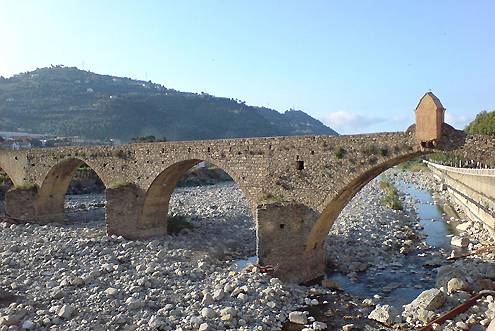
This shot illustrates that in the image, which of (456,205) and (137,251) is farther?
(456,205)

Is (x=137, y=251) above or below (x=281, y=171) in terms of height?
below

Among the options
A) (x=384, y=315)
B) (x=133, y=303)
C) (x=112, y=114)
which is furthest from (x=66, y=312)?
(x=112, y=114)

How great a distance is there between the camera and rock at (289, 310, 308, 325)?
10953 mm

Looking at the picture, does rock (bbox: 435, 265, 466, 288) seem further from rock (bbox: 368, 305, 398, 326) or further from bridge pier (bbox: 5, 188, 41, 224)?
bridge pier (bbox: 5, 188, 41, 224)

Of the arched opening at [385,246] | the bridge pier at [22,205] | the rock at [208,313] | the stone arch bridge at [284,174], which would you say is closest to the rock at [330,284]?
the arched opening at [385,246]

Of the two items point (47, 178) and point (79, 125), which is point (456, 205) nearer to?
point (47, 178)

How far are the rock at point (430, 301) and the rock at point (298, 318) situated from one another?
2615mm

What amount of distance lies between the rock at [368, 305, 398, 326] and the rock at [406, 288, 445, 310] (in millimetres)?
544

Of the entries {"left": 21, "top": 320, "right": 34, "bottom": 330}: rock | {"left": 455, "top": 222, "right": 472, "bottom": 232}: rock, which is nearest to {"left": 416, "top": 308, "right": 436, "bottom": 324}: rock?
{"left": 21, "top": 320, "right": 34, "bottom": 330}: rock

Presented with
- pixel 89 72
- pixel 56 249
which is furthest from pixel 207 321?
pixel 89 72

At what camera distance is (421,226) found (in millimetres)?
24016

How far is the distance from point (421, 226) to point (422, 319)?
14.5m

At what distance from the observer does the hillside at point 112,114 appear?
98938 mm

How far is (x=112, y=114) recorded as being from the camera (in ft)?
345
